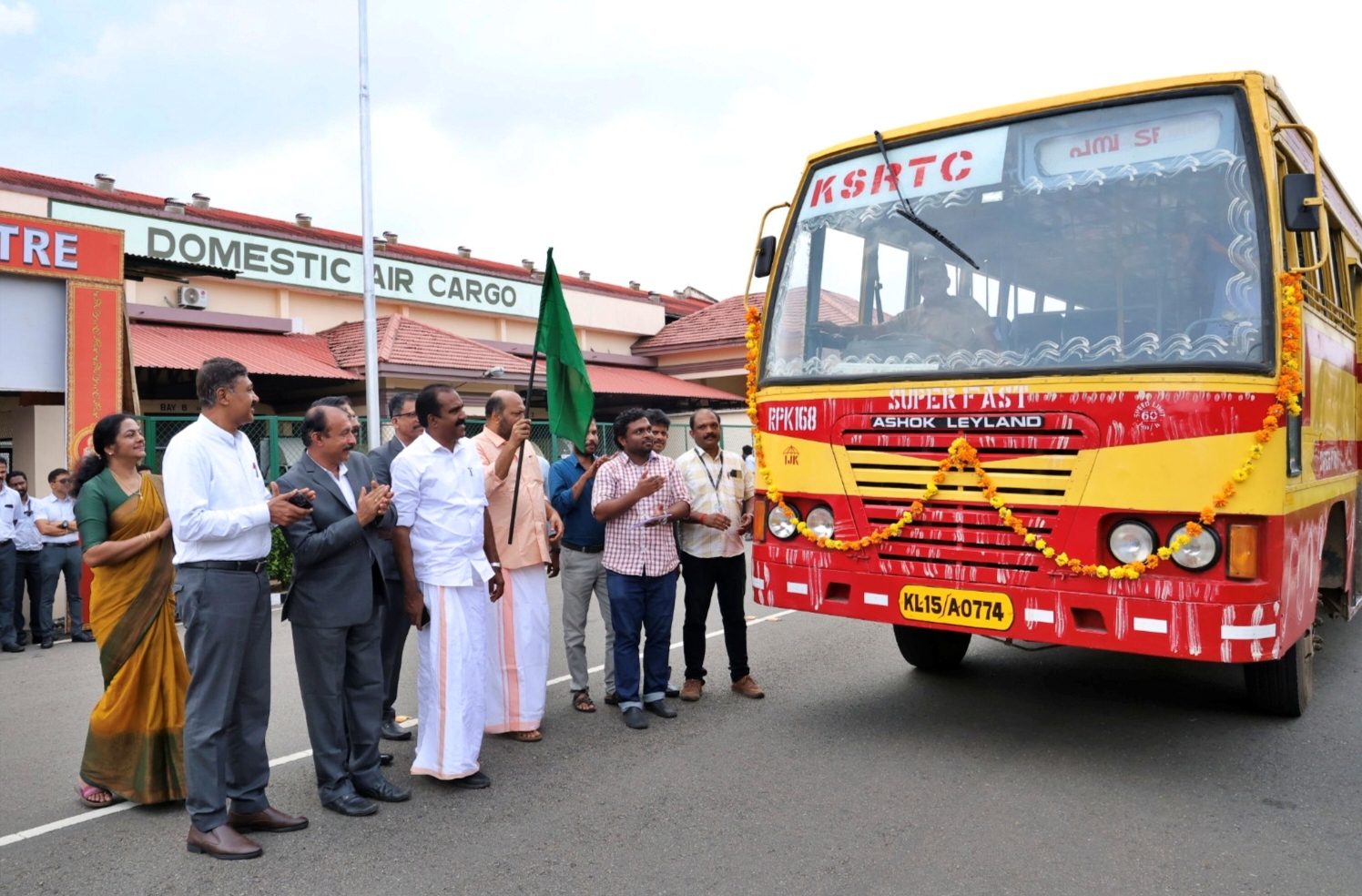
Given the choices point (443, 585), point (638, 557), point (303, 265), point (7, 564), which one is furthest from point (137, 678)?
point (303, 265)

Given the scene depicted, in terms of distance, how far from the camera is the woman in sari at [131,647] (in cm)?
460

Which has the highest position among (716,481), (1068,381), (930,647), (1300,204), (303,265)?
(303,265)

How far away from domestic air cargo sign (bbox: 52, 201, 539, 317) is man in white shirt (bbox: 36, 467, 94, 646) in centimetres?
568

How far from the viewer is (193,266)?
14031 millimetres

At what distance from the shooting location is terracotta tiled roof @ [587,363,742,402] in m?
21.9

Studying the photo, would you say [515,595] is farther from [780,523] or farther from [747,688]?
[747,688]

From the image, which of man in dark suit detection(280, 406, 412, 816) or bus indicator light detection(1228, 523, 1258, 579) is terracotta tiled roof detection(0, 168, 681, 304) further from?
bus indicator light detection(1228, 523, 1258, 579)

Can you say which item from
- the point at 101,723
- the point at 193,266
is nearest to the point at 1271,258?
the point at 101,723

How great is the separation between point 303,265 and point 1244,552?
17.9m

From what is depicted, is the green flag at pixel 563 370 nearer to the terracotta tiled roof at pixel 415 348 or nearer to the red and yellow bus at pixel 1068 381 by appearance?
the red and yellow bus at pixel 1068 381

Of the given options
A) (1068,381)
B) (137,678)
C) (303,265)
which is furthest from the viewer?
(303,265)

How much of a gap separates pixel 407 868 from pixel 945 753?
2.65m

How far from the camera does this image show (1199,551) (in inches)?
174

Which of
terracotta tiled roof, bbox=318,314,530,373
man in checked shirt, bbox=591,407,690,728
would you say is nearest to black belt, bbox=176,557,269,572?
man in checked shirt, bbox=591,407,690,728
